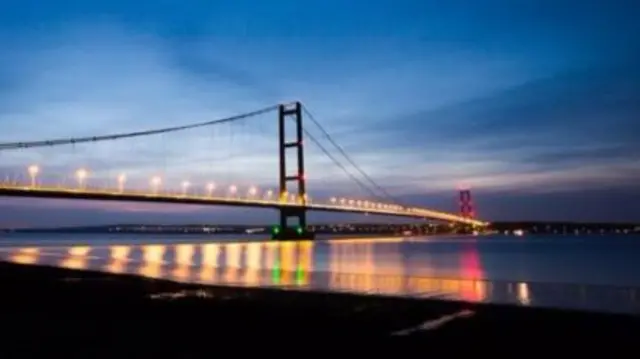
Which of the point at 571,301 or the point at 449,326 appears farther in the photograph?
the point at 571,301

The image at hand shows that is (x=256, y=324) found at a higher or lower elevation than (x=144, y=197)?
lower

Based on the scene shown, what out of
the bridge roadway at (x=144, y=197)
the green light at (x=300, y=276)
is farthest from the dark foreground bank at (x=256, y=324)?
the bridge roadway at (x=144, y=197)

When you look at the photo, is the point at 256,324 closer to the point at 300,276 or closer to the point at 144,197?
the point at 300,276

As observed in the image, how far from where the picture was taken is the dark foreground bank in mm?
8716

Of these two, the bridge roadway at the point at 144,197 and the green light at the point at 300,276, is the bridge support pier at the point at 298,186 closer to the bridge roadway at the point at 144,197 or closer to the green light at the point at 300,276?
the bridge roadway at the point at 144,197

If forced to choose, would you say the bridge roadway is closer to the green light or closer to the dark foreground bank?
the green light

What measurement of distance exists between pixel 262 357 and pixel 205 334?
1860mm

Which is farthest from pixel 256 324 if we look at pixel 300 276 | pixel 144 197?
pixel 144 197

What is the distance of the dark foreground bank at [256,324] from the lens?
8.72 metres

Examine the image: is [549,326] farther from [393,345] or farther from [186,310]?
[186,310]

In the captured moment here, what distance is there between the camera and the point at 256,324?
1091cm

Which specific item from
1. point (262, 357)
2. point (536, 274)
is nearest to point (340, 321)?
point (262, 357)

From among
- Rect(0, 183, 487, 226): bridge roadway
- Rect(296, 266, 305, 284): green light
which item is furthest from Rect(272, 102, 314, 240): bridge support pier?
Rect(296, 266, 305, 284): green light

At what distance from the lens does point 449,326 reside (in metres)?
11.0
